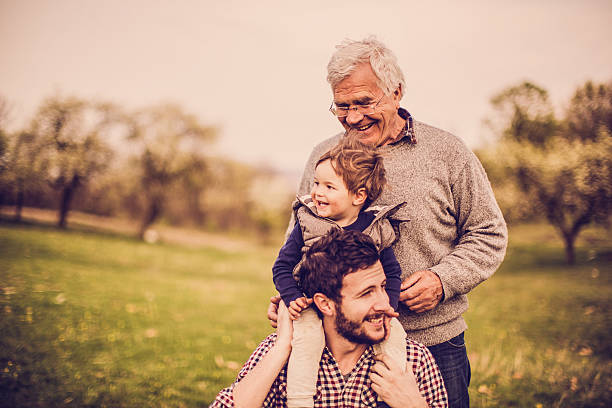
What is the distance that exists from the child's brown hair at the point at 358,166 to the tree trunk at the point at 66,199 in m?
24.9

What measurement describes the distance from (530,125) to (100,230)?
97.0 feet

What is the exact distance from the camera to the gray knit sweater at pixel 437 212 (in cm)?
260

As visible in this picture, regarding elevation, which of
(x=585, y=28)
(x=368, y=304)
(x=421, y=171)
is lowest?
(x=368, y=304)

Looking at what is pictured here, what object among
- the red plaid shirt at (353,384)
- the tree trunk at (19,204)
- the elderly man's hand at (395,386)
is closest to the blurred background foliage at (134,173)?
the tree trunk at (19,204)

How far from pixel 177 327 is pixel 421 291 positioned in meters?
9.59

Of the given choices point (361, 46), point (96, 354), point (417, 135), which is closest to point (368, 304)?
point (417, 135)

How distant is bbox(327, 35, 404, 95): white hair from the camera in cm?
254

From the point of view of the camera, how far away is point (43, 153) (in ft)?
67.9

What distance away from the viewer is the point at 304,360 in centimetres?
216

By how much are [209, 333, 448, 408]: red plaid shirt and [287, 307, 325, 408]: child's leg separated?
4.2 inches

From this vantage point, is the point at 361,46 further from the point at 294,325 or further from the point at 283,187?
the point at 283,187

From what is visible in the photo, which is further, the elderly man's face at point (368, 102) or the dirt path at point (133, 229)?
the dirt path at point (133, 229)

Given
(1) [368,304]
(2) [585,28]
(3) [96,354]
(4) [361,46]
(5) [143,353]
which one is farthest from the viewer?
(2) [585,28]

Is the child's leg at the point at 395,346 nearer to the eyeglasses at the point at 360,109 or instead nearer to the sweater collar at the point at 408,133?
the sweater collar at the point at 408,133
